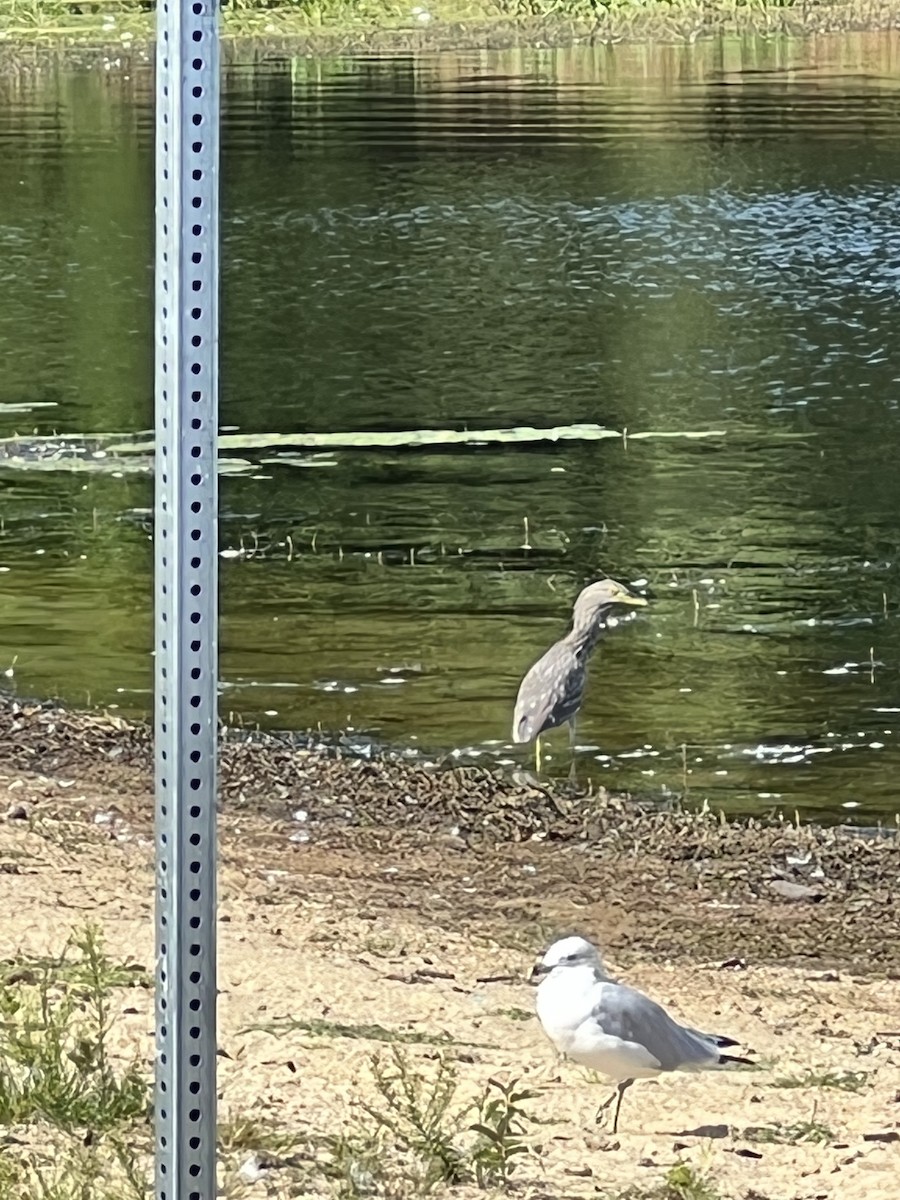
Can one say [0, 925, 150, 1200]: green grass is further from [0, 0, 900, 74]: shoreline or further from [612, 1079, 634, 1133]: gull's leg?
[0, 0, 900, 74]: shoreline

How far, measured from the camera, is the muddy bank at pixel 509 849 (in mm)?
6684

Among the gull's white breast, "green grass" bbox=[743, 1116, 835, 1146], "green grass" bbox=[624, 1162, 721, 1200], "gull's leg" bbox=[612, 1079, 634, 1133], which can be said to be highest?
the gull's white breast

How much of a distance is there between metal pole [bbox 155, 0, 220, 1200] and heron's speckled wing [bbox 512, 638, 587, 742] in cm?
570

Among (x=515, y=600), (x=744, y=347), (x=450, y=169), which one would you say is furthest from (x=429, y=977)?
(x=450, y=169)

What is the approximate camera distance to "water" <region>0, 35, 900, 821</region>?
365 inches

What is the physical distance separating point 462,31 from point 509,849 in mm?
58692

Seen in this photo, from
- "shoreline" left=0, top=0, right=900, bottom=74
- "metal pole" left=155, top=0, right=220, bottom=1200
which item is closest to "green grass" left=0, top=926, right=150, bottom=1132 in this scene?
"metal pole" left=155, top=0, right=220, bottom=1200

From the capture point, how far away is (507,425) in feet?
51.2

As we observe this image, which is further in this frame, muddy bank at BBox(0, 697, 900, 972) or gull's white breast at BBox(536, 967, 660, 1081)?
muddy bank at BBox(0, 697, 900, 972)

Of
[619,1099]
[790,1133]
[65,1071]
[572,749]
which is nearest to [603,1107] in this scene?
[619,1099]

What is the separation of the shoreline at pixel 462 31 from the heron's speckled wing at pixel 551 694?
51449 mm

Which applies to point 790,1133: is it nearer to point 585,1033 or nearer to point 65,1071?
point 585,1033

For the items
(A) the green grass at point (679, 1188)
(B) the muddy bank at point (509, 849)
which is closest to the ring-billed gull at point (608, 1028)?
(A) the green grass at point (679, 1188)

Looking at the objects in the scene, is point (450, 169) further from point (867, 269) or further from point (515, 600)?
point (515, 600)
